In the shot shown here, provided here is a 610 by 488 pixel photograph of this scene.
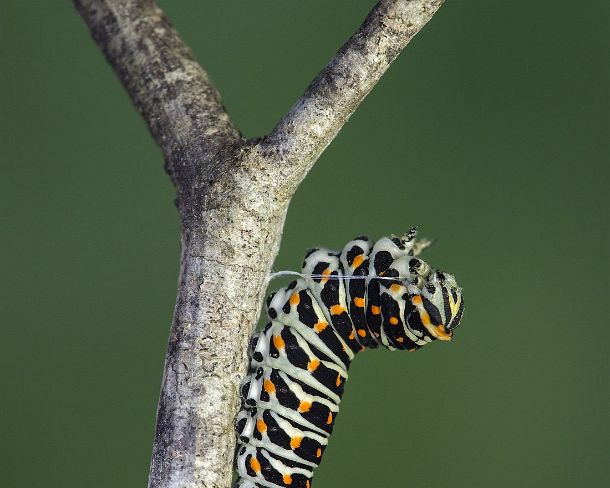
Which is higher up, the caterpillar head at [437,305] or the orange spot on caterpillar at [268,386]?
the caterpillar head at [437,305]

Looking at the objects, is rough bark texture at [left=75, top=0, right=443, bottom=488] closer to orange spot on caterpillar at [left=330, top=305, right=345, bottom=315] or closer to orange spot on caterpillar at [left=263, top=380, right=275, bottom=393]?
orange spot on caterpillar at [left=263, top=380, right=275, bottom=393]

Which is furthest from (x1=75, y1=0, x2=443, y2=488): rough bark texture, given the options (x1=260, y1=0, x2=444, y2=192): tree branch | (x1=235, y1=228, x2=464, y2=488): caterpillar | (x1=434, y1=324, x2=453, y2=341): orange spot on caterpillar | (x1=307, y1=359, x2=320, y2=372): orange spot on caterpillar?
(x1=434, y1=324, x2=453, y2=341): orange spot on caterpillar

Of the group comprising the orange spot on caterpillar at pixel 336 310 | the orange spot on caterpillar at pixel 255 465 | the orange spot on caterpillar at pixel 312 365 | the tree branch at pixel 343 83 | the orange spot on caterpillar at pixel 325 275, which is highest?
the tree branch at pixel 343 83

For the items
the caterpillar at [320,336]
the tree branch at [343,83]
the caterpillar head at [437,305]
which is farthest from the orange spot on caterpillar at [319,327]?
the tree branch at [343,83]

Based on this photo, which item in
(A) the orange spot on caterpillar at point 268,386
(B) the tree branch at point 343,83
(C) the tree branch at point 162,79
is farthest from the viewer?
(A) the orange spot on caterpillar at point 268,386

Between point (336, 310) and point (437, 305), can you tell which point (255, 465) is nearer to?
point (336, 310)

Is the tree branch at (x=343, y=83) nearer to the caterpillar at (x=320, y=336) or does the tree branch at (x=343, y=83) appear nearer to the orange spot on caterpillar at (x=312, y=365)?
the caterpillar at (x=320, y=336)
